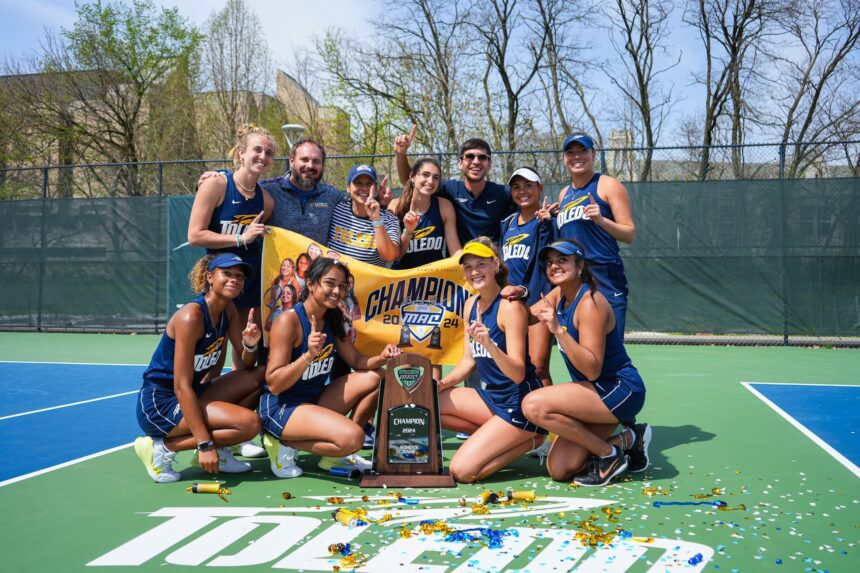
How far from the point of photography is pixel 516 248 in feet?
17.1

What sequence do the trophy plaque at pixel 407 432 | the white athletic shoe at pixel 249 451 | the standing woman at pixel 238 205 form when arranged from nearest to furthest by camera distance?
the trophy plaque at pixel 407 432, the standing woman at pixel 238 205, the white athletic shoe at pixel 249 451

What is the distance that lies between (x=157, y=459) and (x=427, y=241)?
2347 millimetres

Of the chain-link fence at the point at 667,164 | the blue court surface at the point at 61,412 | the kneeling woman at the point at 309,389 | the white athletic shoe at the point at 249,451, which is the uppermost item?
the chain-link fence at the point at 667,164

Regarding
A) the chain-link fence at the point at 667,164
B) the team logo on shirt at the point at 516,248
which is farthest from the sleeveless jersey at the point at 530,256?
the chain-link fence at the point at 667,164

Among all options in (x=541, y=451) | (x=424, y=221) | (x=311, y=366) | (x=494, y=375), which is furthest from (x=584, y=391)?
(x=424, y=221)

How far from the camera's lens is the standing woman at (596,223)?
5.02m

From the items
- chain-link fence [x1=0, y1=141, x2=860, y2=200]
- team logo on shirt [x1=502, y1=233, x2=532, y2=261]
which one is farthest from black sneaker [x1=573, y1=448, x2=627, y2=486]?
chain-link fence [x1=0, y1=141, x2=860, y2=200]

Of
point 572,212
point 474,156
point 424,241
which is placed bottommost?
point 424,241

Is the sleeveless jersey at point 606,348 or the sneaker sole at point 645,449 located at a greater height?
the sleeveless jersey at point 606,348

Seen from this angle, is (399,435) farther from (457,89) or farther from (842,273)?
(457,89)

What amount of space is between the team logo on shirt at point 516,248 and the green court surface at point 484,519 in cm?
141

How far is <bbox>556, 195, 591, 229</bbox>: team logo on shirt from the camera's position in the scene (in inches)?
199

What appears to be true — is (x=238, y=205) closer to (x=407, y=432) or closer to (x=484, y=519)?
(x=407, y=432)

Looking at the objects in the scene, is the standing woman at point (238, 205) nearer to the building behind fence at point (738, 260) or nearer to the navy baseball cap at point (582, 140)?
the navy baseball cap at point (582, 140)
